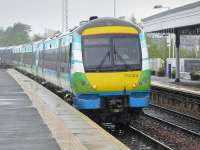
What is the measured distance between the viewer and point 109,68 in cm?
1769

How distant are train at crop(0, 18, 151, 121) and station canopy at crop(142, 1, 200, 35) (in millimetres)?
12251

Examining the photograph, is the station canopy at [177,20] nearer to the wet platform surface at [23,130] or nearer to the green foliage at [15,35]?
the wet platform surface at [23,130]

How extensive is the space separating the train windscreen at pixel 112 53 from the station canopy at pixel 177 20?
12241 millimetres

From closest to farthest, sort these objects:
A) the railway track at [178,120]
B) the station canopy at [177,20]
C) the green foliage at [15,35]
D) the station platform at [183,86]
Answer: the railway track at [178,120]
the station platform at [183,86]
the station canopy at [177,20]
the green foliage at [15,35]

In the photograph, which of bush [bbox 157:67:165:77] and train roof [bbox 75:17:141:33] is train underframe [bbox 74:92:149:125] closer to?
train roof [bbox 75:17:141:33]

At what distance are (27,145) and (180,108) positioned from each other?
57.7 feet

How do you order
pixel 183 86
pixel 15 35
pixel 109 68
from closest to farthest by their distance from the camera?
pixel 109 68, pixel 183 86, pixel 15 35

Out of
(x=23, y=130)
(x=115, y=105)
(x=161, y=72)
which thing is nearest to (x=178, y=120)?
(x=115, y=105)

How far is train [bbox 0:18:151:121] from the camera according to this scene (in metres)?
17.4

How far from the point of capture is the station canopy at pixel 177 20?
30.9 metres

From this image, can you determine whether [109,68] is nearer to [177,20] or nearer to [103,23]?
[103,23]

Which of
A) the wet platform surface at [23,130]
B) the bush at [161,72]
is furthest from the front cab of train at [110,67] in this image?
the bush at [161,72]

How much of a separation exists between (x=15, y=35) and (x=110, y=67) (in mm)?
160194

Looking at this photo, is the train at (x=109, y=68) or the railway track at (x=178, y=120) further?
the railway track at (x=178, y=120)
